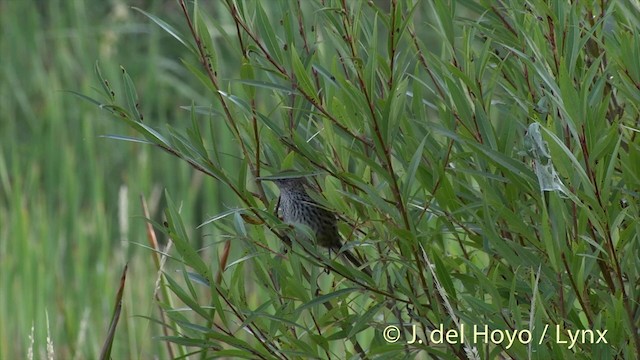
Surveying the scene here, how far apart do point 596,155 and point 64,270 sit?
2.66 meters

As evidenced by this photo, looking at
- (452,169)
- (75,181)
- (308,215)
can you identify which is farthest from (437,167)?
(75,181)

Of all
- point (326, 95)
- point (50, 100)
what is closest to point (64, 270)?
point (50, 100)

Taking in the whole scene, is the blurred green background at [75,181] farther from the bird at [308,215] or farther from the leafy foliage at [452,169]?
the leafy foliage at [452,169]

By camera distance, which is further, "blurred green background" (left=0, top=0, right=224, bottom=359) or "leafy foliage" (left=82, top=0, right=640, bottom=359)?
"blurred green background" (left=0, top=0, right=224, bottom=359)

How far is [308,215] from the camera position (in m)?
1.38

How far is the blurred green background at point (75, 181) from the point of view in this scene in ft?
9.61

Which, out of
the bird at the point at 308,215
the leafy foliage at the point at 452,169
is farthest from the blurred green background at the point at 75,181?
the leafy foliage at the point at 452,169

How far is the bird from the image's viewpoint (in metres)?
1.38

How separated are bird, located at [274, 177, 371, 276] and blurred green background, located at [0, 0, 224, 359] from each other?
2.76 ft

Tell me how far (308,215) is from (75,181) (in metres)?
Answer: 2.24

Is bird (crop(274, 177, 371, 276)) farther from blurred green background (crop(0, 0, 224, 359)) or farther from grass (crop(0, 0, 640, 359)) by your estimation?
blurred green background (crop(0, 0, 224, 359))

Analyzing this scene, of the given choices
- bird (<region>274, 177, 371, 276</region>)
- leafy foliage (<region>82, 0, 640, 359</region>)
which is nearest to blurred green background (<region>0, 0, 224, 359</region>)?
bird (<region>274, 177, 371, 276</region>)

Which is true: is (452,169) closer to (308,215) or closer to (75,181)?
(308,215)

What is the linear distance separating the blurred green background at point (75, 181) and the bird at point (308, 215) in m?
0.84
